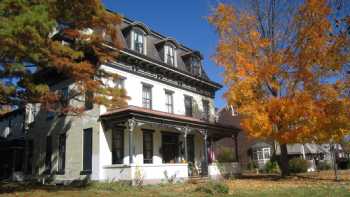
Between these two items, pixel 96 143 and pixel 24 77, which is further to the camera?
pixel 96 143

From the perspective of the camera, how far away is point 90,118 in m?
20.9

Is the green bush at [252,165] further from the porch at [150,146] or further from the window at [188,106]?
the window at [188,106]

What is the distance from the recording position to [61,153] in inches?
902

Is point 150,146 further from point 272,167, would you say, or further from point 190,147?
point 272,167

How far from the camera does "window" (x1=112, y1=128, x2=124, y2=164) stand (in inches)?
816

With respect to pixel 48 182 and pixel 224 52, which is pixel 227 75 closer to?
pixel 224 52

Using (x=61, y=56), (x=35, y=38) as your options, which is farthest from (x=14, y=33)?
(x=61, y=56)

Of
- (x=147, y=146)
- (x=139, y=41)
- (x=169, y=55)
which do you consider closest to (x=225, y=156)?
(x=169, y=55)

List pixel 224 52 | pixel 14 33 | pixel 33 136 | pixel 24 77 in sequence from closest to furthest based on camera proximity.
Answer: pixel 14 33
pixel 24 77
pixel 224 52
pixel 33 136

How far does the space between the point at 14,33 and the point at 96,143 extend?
9.51m

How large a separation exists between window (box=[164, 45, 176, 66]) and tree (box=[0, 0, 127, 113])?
889cm

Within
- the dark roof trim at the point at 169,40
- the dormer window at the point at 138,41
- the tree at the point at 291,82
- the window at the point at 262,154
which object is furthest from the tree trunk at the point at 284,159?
the window at the point at 262,154

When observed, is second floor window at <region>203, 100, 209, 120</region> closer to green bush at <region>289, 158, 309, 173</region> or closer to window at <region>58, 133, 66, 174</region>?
green bush at <region>289, 158, 309, 173</region>

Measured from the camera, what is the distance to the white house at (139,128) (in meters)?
19.9
